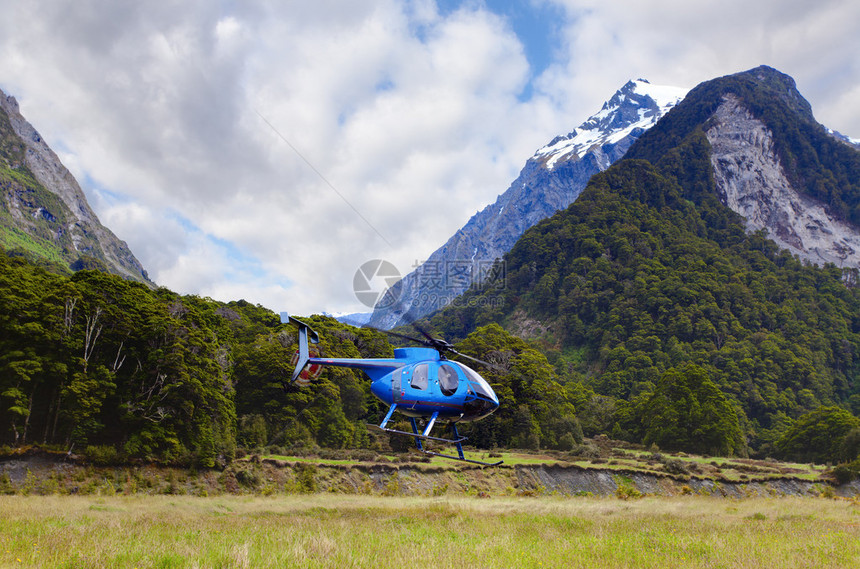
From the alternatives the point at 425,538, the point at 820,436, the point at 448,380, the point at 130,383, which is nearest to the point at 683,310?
the point at 820,436

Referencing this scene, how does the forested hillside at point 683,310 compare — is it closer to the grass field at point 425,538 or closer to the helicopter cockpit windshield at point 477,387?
the grass field at point 425,538

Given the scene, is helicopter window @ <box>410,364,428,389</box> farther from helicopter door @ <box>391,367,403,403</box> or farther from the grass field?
the grass field

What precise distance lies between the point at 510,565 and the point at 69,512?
15094 mm

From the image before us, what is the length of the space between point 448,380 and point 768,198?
17435 centimetres

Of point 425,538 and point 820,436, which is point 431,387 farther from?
point 820,436

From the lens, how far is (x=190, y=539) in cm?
1084

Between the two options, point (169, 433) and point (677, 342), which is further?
point (677, 342)

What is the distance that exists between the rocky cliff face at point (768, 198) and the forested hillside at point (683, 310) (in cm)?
638


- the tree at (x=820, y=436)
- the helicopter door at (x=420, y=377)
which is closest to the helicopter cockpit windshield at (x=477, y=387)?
the helicopter door at (x=420, y=377)

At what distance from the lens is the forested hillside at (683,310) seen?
65.4 meters

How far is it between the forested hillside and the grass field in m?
45.6

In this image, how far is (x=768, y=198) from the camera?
154 metres

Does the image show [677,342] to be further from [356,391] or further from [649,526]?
[649,526]

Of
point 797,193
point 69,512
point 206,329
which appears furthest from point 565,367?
point 797,193
